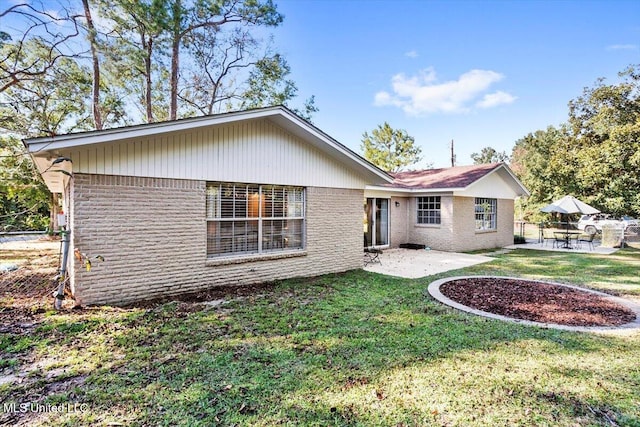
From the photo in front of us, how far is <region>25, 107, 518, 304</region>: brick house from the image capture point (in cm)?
568

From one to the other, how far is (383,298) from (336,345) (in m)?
2.59

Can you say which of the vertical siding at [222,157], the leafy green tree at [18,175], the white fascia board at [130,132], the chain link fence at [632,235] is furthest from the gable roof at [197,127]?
the chain link fence at [632,235]

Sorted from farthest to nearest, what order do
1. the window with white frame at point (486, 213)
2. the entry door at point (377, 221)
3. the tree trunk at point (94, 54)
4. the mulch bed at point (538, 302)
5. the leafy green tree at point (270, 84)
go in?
the leafy green tree at point (270, 84), the window with white frame at point (486, 213), the entry door at point (377, 221), the tree trunk at point (94, 54), the mulch bed at point (538, 302)

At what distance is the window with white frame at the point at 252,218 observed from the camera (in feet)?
23.5

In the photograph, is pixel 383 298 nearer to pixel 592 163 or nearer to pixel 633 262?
pixel 633 262

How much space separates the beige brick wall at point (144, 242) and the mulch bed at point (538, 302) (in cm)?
449

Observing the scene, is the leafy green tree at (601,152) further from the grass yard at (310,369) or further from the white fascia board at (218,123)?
the grass yard at (310,369)

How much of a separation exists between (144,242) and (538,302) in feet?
25.7

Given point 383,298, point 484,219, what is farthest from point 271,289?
point 484,219

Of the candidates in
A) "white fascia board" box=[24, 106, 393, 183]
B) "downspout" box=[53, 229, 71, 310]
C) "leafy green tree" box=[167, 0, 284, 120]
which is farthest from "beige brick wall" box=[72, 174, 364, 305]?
"leafy green tree" box=[167, 0, 284, 120]

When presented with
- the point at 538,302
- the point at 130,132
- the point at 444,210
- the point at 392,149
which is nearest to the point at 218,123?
the point at 130,132

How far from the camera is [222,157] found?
7074 millimetres

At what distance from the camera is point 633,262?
37.2 feet

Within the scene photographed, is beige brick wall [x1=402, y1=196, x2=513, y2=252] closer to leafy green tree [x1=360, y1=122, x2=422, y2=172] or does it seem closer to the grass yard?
the grass yard
